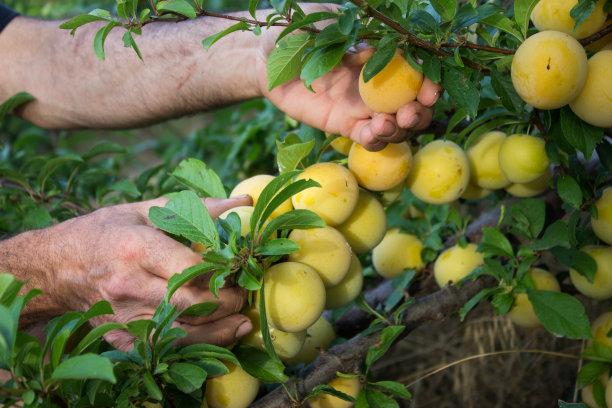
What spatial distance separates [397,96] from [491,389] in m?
1.39

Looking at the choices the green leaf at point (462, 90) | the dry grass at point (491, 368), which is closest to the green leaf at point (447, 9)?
the green leaf at point (462, 90)

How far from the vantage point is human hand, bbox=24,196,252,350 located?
84cm

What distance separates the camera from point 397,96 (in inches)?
36.1

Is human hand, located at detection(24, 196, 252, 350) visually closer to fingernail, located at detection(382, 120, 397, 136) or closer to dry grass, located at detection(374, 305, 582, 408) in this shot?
fingernail, located at detection(382, 120, 397, 136)

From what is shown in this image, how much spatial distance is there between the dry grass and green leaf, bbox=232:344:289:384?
36.4 inches

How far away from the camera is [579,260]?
1086 mm

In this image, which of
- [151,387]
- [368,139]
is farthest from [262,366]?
[368,139]

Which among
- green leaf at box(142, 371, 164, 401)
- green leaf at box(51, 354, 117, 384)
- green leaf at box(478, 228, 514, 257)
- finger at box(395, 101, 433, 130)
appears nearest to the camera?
green leaf at box(51, 354, 117, 384)

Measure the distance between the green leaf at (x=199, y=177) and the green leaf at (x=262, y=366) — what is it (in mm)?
319

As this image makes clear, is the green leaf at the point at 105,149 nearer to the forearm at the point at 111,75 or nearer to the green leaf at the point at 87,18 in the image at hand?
the forearm at the point at 111,75

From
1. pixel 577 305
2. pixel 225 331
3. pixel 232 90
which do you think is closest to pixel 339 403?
pixel 225 331

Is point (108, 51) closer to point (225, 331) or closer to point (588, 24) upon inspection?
point (225, 331)

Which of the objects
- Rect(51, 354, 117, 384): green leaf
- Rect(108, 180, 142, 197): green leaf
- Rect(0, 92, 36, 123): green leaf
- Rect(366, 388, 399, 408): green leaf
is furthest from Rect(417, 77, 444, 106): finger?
Rect(0, 92, 36, 123): green leaf

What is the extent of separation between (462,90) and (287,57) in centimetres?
29
